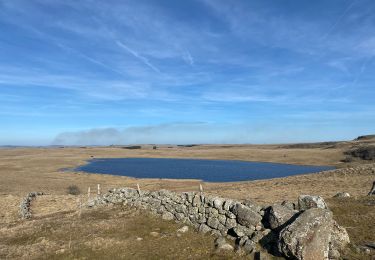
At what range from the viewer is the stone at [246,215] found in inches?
800

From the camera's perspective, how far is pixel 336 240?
1791 centimetres

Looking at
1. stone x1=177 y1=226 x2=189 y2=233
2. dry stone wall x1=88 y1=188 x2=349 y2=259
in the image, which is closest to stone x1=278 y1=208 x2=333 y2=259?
dry stone wall x1=88 y1=188 x2=349 y2=259

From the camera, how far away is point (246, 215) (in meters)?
20.8

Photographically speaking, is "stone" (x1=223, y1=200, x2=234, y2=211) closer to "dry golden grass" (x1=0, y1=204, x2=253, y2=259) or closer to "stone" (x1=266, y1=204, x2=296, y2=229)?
"dry golden grass" (x1=0, y1=204, x2=253, y2=259)

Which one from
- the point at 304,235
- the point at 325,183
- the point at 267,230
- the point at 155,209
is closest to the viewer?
the point at 304,235

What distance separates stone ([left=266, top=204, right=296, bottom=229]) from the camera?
1930 cm

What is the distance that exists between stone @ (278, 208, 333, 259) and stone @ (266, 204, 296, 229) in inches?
64.9

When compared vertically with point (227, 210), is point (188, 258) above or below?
below

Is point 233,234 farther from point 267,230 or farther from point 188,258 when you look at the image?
point 188,258

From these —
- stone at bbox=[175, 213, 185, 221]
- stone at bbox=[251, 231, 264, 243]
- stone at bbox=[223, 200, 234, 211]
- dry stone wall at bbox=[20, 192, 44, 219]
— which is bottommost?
dry stone wall at bbox=[20, 192, 44, 219]

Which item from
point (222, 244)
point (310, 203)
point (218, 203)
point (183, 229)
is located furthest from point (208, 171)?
point (222, 244)

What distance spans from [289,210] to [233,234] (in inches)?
130

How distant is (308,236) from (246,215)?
14.9 feet

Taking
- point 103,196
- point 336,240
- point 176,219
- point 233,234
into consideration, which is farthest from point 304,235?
point 103,196
